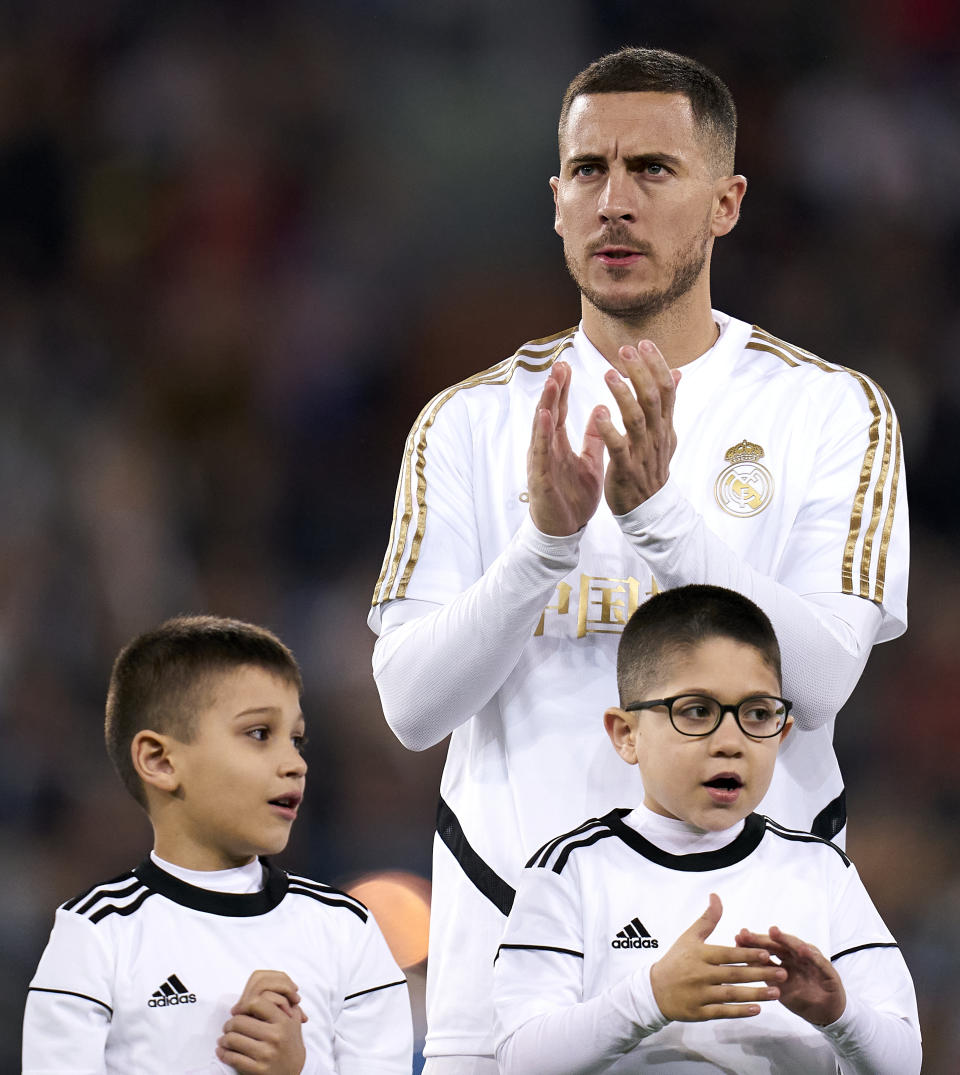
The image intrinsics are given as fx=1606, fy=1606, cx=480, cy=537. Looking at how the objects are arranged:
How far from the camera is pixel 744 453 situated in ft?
9.46

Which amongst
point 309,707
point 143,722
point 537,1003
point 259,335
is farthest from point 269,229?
point 537,1003

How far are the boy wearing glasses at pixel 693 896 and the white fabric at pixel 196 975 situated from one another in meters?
0.25

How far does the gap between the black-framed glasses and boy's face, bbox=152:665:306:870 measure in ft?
1.91

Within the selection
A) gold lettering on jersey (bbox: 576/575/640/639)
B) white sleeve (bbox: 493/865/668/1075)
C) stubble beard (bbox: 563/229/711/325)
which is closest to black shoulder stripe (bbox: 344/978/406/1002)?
white sleeve (bbox: 493/865/668/1075)

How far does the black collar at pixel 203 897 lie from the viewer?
2398mm

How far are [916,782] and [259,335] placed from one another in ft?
9.45

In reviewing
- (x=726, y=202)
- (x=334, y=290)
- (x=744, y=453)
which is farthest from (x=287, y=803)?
(x=334, y=290)

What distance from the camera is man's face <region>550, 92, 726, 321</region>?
2.92 m

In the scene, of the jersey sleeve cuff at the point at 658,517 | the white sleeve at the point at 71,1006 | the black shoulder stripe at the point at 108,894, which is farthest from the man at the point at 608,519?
the white sleeve at the point at 71,1006

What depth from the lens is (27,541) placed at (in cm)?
567

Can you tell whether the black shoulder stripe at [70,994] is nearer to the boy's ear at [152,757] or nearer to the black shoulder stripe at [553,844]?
the boy's ear at [152,757]

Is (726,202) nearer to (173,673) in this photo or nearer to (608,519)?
(608,519)

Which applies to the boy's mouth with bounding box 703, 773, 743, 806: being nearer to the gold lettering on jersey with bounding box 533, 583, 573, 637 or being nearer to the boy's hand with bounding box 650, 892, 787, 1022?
the boy's hand with bounding box 650, 892, 787, 1022

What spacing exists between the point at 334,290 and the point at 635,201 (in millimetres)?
3307
